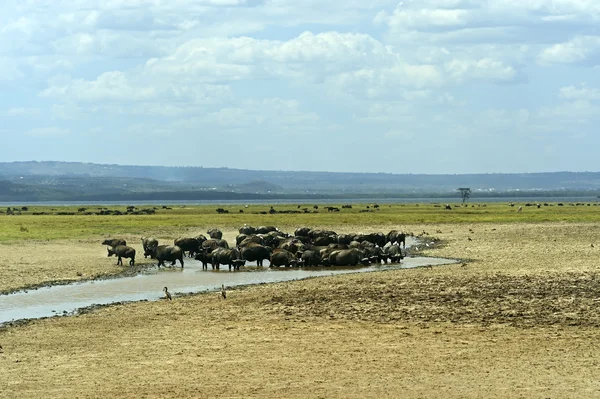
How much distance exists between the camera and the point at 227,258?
32.9 metres

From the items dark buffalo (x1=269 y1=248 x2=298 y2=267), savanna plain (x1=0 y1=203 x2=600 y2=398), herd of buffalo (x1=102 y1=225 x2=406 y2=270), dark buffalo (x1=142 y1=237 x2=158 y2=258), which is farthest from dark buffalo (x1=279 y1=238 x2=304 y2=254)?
savanna plain (x1=0 y1=203 x2=600 y2=398)

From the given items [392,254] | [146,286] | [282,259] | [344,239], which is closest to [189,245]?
[282,259]

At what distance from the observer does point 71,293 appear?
24781 millimetres

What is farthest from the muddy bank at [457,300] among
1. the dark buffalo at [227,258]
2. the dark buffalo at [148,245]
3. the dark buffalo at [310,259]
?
the dark buffalo at [148,245]

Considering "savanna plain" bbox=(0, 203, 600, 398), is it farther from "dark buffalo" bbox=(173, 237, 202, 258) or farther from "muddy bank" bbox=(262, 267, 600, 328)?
"dark buffalo" bbox=(173, 237, 202, 258)

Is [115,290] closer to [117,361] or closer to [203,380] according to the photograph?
[117,361]

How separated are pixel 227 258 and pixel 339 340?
56.5 ft

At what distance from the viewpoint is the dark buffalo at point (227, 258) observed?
3275 centimetres

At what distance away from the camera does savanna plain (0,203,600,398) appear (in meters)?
12.6

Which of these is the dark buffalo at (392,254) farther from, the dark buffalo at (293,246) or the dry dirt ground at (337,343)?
the dry dirt ground at (337,343)

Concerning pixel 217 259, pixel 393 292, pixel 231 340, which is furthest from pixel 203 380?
pixel 217 259

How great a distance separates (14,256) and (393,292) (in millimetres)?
17859

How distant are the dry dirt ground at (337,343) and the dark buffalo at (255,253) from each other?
9.19 m

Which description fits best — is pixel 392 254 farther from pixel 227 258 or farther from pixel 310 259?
pixel 227 258
